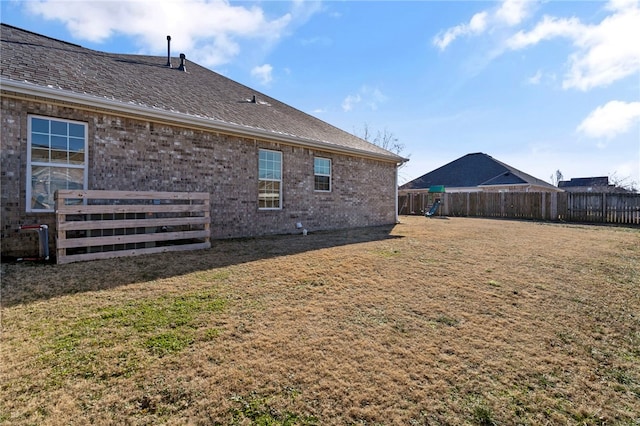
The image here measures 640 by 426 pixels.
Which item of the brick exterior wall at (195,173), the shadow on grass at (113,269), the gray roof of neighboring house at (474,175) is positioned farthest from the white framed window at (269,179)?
the gray roof of neighboring house at (474,175)

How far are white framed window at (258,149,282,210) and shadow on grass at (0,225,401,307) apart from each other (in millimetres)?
2061

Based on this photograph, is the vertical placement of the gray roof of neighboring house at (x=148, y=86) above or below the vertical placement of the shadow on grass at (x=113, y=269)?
above

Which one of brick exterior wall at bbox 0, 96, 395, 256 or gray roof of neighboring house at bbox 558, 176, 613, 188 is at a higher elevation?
gray roof of neighboring house at bbox 558, 176, 613, 188

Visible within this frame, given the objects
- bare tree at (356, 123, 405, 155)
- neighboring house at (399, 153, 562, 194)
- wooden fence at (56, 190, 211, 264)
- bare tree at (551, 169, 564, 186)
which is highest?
bare tree at (356, 123, 405, 155)

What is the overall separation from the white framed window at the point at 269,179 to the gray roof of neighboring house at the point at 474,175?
22.1 metres

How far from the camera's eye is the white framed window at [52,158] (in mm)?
5539

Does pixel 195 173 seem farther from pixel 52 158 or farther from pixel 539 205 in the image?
pixel 539 205

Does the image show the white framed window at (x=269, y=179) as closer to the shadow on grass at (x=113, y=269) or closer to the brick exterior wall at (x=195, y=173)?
the brick exterior wall at (x=195, y=173)

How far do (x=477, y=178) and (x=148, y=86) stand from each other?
2687 centimetres

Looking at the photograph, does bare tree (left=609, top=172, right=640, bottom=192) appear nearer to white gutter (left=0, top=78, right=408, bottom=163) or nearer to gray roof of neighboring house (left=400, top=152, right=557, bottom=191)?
gray roof of neighboring house (left=400, top=152, right=557, bottom=191)

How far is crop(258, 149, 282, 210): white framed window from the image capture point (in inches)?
348

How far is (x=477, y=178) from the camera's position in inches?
1067

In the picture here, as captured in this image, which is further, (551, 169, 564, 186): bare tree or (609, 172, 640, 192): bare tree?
(551, 169, 564, 186): bare tree

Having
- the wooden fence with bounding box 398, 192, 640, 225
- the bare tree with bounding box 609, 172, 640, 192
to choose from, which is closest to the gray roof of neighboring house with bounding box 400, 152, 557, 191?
the wooden fence with bounding box 398, 192, 640, 225
